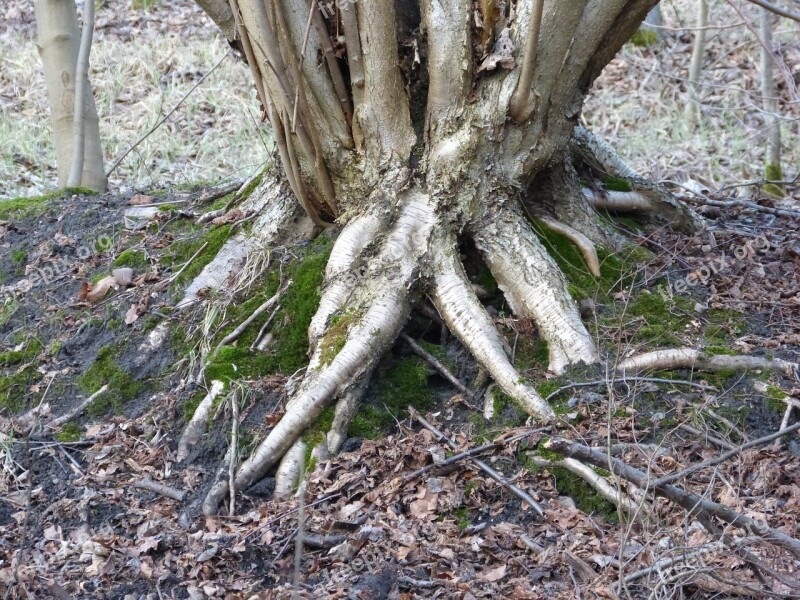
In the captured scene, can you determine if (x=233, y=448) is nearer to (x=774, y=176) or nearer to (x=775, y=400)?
(x=775, y=400)

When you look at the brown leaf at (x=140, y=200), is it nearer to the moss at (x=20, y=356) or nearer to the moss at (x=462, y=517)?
the moss at (x=20, y=356)

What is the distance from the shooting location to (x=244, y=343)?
4.43 meters

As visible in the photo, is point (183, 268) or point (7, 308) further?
point (7, 308)

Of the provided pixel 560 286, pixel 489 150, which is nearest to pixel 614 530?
pixel 560 286

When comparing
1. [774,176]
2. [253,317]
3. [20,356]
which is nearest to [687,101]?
[774,176]

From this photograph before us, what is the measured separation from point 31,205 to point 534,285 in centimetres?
413

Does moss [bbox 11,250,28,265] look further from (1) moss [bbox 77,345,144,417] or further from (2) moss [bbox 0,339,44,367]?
(1) moss [bbox 77,345,144,417]

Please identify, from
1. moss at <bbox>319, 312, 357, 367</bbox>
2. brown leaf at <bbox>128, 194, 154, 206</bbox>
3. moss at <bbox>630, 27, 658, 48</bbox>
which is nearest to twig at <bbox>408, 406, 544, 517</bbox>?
moss at <bbox>319, 312, 357, 367</bbox>

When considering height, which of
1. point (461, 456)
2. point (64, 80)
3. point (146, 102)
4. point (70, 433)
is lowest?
point (461, 456)

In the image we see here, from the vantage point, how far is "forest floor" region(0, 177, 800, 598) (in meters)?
3.17

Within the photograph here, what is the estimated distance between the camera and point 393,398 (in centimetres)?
418

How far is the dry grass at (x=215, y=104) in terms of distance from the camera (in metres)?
9.50

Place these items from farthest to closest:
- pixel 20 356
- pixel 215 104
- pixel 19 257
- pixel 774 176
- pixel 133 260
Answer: pixel 215 104, pixel 774 176, pixel 19 257, pixel 133 260, pixel 20 356

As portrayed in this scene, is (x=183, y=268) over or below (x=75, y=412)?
over
